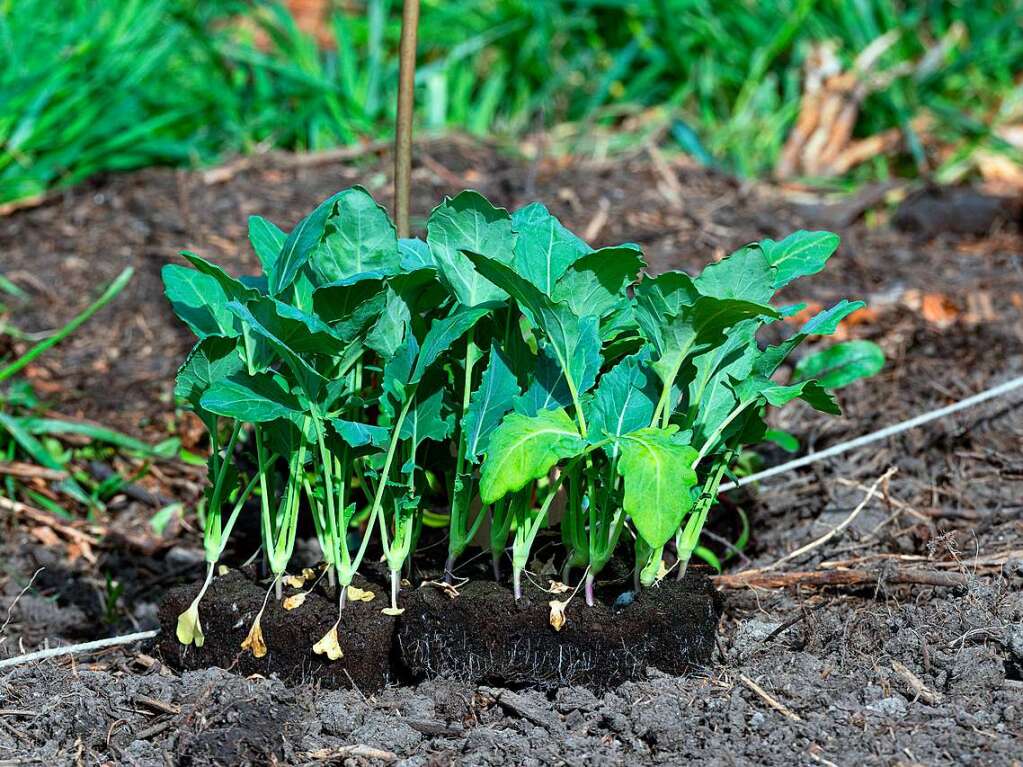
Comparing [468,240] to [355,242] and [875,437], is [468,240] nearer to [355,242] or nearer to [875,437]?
[355,242]

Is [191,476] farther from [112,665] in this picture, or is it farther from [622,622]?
[622,622]

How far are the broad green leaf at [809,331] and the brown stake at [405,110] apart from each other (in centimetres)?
71

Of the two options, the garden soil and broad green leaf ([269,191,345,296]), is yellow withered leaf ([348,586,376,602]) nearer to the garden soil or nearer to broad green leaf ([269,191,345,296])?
the garden soil

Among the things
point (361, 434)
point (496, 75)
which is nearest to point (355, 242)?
point (361, 434)

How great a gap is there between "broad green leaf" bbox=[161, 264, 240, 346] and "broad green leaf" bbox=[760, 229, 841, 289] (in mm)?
868

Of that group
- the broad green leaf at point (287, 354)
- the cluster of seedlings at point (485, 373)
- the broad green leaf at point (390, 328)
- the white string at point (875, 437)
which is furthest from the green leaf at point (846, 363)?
the broad green leaf at point (287, 354)

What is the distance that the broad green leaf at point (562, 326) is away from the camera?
1712mm

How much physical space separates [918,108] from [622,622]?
3.55 meters

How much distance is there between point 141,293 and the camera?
3637mm

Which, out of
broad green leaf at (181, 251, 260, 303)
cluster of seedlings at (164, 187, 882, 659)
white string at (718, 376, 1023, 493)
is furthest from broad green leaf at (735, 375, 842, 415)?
broad green leaf at (181, 251, 260, 303)

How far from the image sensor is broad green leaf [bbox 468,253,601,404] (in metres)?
1.71

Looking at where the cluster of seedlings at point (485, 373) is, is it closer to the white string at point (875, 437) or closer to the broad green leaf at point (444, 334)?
the broad green leaf at point (444, 334)

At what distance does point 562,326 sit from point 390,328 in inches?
11.0

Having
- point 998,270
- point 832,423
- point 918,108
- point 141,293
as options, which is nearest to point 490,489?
point 832,423
